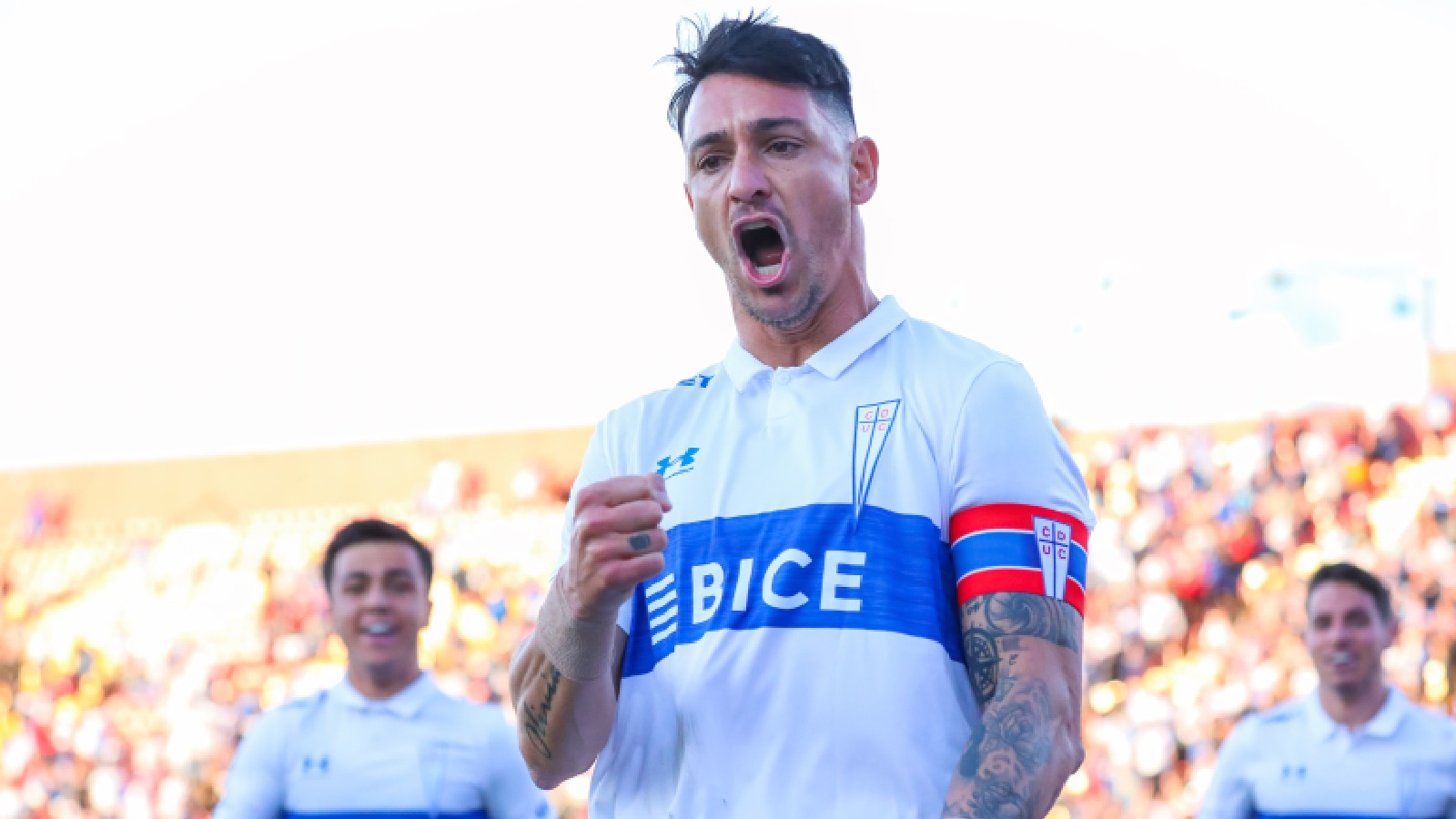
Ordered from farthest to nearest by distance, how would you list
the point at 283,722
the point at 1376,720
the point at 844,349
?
1. the point at 1376,720
2. the point at 283,722
3. the point at 844,349

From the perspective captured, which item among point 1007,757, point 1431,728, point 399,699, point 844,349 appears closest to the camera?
point 1007,757

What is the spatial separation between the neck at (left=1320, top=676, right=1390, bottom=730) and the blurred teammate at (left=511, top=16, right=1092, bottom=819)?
520cm

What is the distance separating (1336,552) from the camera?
16.2 m

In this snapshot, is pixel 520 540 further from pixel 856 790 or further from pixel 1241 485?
pixel 856 790

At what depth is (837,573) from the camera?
2.34 metres

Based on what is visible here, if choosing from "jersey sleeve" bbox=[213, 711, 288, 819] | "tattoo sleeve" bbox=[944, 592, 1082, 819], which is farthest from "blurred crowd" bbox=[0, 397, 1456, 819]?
"tattoo sleeve" bbox=[944, 592, 1082, 819]

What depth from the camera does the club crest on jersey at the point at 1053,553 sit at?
233 cm

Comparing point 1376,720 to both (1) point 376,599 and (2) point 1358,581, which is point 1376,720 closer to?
(2) point 1358,581

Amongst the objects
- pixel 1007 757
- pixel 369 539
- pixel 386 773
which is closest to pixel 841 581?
pixel 1007 757

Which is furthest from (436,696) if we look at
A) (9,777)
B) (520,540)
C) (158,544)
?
(158,544)

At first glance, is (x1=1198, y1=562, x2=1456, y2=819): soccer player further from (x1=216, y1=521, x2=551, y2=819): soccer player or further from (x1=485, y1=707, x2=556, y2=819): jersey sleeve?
(x1=216, y1=521, x2=551, y2=819): soccer player

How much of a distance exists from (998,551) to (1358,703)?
540 cm

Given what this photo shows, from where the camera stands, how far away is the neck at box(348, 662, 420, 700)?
6.34 meters

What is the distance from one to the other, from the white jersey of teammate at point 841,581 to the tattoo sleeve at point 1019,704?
4 cm
